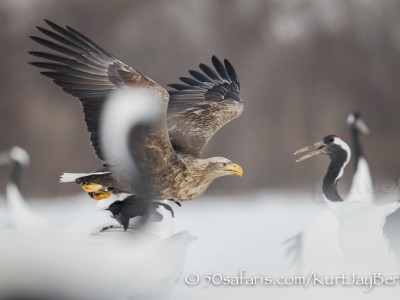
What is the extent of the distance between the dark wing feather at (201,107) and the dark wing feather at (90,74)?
1.32 ft

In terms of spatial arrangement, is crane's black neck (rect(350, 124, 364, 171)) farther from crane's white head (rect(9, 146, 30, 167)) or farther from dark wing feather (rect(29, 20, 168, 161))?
dark wing feather (rect(29, 20, 168, 161))

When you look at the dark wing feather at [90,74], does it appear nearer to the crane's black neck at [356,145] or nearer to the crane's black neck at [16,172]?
the crane's black neck at [16,172]

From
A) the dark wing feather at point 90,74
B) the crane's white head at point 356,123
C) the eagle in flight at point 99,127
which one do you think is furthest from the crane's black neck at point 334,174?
the crane's white head at point 356,123

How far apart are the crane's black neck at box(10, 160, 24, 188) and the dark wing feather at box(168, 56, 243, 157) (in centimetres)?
152

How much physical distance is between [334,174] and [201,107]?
1.87ft

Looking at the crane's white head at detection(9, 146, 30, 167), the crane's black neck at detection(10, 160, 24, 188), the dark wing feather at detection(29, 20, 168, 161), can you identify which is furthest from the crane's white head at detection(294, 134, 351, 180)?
the crane's white head at detection(9, 146, 30, 167)

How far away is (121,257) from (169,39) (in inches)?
170

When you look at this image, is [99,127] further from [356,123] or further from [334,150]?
[356,123]

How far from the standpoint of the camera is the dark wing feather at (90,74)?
224 centimetres

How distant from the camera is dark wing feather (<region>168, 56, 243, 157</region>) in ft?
8.81

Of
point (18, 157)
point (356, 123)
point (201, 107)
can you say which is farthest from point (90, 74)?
point (356, 123)

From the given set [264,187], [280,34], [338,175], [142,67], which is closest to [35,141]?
[142,67]

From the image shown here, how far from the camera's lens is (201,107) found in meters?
2.85

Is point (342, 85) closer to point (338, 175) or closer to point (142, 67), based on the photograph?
point (142, 67)
